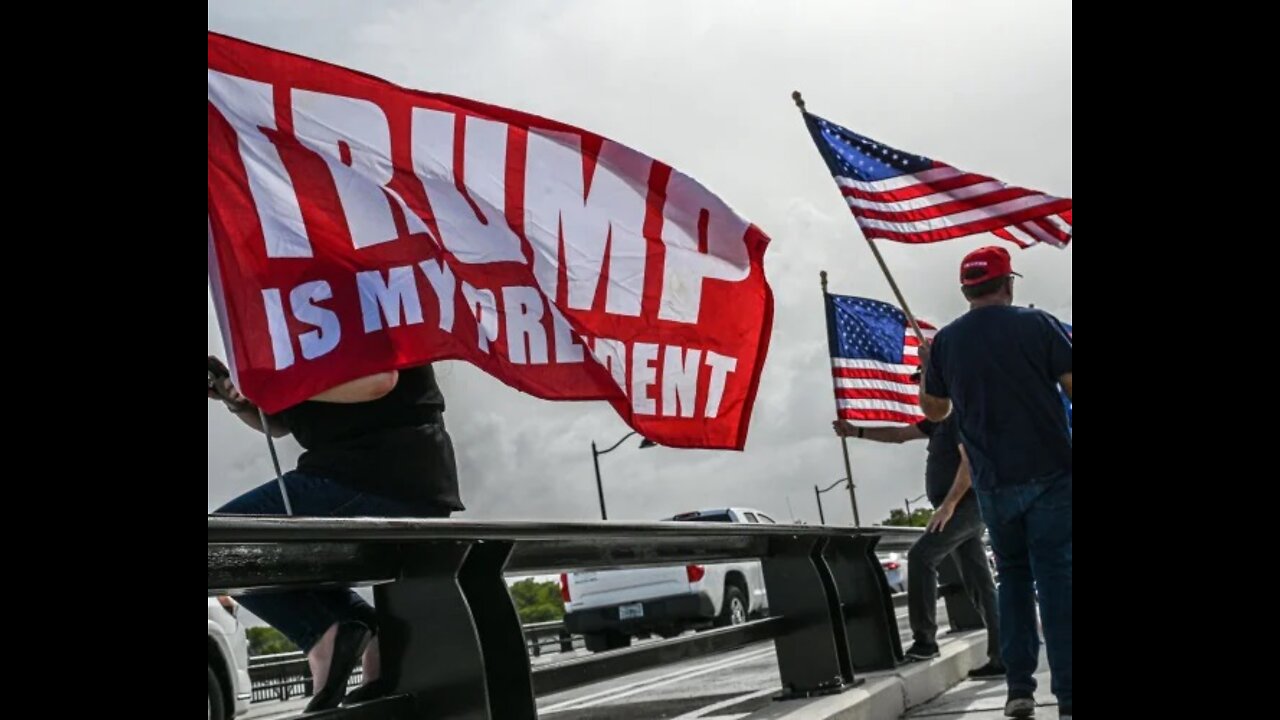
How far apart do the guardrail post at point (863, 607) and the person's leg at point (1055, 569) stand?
6.14ft

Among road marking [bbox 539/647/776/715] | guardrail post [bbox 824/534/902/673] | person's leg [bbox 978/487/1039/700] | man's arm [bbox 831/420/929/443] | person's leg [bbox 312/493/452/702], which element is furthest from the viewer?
road marking [bbox 539/647/776/715]

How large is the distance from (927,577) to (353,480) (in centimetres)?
514

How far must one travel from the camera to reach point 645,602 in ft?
64.4

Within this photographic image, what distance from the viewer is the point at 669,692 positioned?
1021 cm

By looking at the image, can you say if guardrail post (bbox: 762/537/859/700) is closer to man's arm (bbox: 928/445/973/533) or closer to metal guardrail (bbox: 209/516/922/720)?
metal guardrail (bbox: 209/516/922/720)

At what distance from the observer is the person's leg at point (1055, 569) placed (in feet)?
19.5

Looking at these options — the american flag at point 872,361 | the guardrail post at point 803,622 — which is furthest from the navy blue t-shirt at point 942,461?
the american flag at point 872,361

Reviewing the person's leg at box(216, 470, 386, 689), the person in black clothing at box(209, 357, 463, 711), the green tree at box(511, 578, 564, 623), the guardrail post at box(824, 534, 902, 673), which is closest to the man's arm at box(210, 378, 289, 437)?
the person in black clothing at box(209, 357, 463, 711)

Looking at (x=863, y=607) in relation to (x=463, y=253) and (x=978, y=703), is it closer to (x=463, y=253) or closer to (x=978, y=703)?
(x=978, y=703)

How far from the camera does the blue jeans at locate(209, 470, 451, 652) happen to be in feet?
14.4

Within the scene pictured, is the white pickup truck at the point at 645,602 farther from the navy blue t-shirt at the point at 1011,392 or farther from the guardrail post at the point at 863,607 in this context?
the navy blue t-shirt at the point at 1011,392

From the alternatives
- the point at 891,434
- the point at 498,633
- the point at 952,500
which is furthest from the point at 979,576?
the point at 498,633

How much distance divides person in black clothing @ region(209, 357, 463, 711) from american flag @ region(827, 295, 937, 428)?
401 inches
